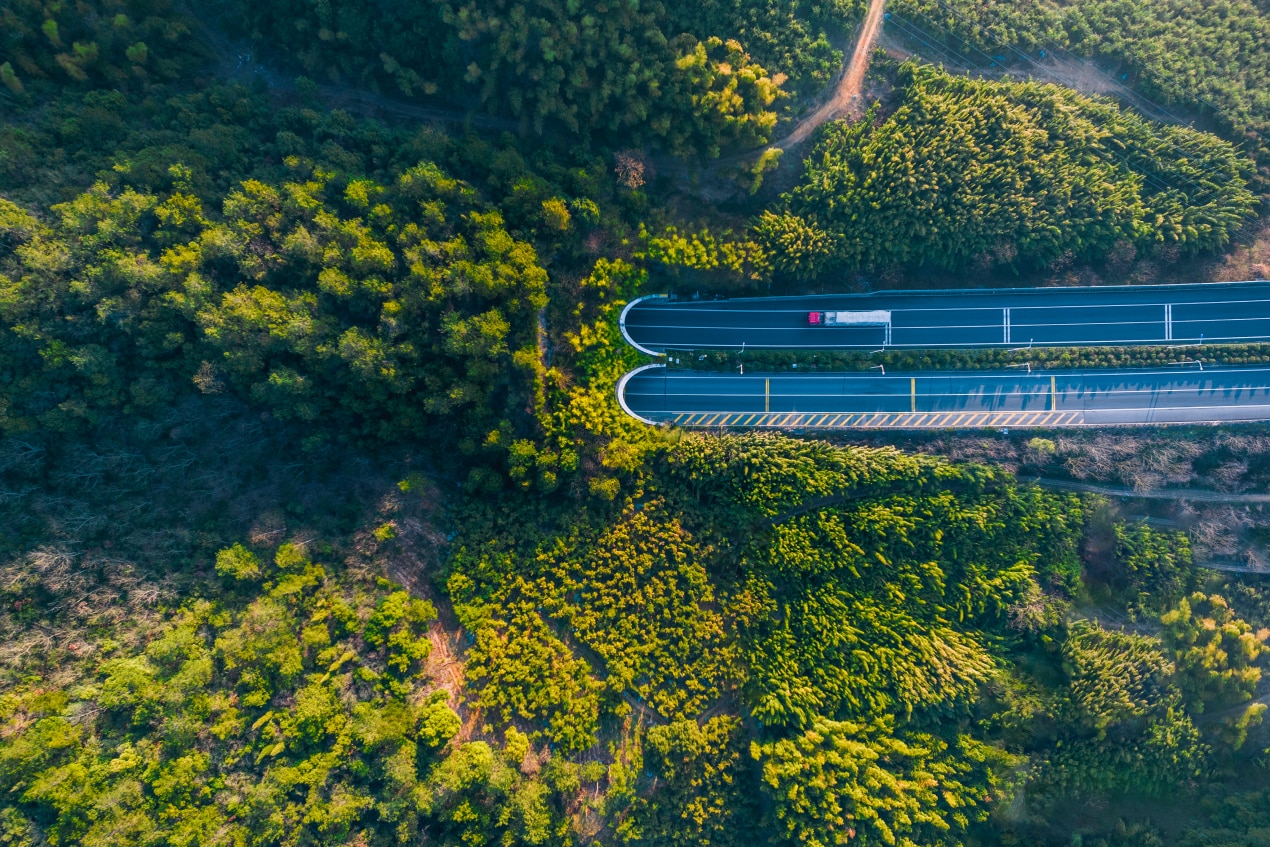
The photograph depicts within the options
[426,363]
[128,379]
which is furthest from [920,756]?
[128,379]

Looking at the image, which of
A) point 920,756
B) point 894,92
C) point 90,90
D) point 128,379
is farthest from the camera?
point 894,92

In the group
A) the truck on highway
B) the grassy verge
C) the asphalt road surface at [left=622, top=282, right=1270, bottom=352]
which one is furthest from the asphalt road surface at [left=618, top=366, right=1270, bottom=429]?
the truck on highway

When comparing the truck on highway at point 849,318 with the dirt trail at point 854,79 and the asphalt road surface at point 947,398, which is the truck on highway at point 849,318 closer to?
the asphalt road surface at point 947,398

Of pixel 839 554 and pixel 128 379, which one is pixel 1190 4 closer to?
pixel 839 554

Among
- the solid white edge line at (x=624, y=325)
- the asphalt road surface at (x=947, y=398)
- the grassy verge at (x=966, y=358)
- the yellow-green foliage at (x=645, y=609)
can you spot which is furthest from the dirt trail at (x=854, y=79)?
the yellow-green foliage at (x=645, y=609)

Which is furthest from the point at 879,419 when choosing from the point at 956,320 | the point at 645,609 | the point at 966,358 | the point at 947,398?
the point at 645,609

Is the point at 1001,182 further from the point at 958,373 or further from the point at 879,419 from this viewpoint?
the point at 879,419
